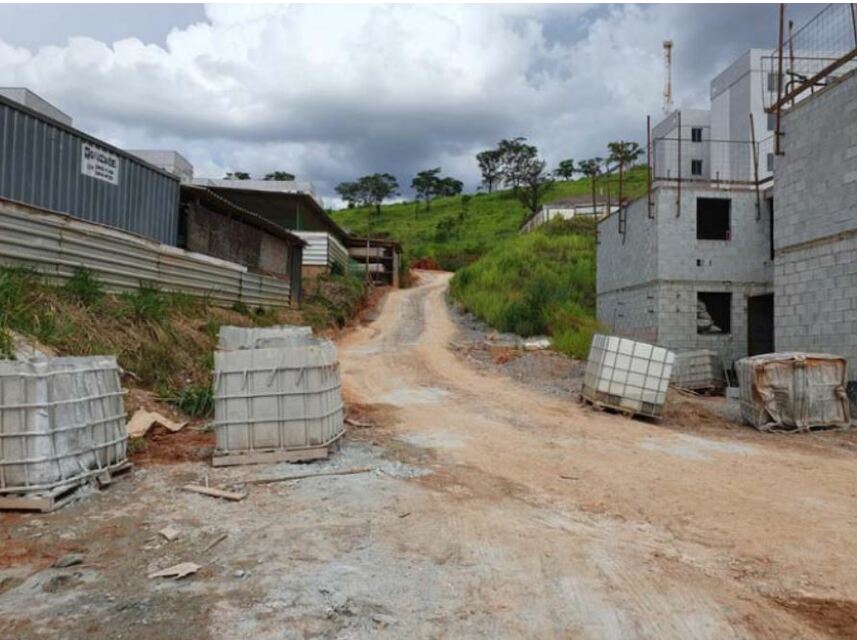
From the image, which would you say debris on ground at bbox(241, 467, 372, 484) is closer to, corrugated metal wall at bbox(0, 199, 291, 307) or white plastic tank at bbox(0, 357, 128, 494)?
white plastic tank at bbox(0, 357, 128, 494)

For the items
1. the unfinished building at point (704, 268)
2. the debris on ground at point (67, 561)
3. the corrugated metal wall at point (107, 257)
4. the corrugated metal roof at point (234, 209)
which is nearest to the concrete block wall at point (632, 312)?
the unfinished building at point (704, 268)

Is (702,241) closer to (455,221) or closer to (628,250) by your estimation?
(628,250)

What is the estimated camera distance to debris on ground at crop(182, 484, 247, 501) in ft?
18.6

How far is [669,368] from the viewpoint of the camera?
11.5 metres

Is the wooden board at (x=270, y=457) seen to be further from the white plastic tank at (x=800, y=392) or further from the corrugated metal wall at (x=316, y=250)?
the corrugated metal wall at (x=316, y=250)

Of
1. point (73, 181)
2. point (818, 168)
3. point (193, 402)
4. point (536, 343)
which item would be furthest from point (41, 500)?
point (536, 343)

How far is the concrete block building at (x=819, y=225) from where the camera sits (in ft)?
40.2

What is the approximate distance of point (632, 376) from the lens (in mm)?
11609

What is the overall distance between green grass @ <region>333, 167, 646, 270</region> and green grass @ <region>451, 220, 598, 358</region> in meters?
13.5

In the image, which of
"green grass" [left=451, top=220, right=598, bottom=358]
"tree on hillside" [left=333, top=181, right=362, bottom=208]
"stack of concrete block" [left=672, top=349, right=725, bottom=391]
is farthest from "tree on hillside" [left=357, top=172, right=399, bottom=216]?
"stack of concrete block" [left=672, top=349, right=725, bottom=391]

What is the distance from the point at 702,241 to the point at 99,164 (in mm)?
15597

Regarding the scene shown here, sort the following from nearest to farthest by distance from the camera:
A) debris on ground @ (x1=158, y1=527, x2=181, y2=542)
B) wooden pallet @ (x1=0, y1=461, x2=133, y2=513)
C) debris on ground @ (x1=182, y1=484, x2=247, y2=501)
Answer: debris on ground @ (x1=158, y1=527, x2=181, y2=542), wooden pallet @ (x1=0, y1=461, x2=133, y2=513), debris on ground @ (x1=182, y1=484, x2=247, y2=501)

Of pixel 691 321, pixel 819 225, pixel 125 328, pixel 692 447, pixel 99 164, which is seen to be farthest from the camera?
pixel 691 321

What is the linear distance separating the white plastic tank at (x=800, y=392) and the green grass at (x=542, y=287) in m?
7.70
